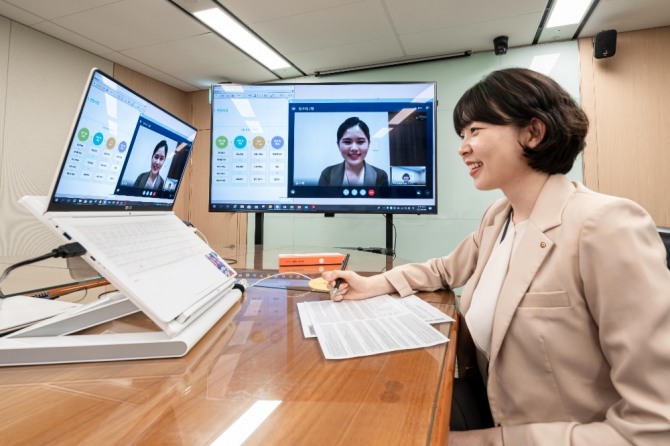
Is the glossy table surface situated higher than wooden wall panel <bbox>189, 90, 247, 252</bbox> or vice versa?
wooden wall panel <bbox>189, 90, 247, 252</bbox>

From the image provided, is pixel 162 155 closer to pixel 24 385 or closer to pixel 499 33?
pixel 24 385

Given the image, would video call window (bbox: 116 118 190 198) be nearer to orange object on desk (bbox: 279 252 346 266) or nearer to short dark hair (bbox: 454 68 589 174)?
orange object on desk (bbox: 279 252 346 266)

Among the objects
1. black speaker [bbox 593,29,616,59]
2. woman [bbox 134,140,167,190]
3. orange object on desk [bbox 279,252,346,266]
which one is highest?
black speaker [bbox 593,29,616,59]

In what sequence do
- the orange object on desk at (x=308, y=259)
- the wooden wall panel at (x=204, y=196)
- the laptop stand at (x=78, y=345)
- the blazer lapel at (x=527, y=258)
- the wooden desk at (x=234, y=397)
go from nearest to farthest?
the wooden desk at (x=234, y=397), the laptop stand at (x=78, y=345), the blazer lapel at (x=527, y=258), the orange object on desk at (x=308, y=259), the wooden wall panel at (x=204, y=196)

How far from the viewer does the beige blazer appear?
52 centimetres

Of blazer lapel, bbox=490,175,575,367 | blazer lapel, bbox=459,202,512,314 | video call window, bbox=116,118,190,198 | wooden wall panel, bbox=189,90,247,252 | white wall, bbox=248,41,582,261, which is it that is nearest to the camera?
blazer lapel, bbox=490,175,575,367

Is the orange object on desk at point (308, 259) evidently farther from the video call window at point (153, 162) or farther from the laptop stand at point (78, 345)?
the laptop stand at point (78, 345)

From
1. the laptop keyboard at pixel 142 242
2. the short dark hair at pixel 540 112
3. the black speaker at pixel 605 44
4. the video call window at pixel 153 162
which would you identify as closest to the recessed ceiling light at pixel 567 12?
the black speaker at pixel 605 44

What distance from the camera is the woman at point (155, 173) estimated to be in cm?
84

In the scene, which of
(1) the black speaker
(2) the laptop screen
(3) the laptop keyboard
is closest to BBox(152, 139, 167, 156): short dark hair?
(2) the laptop screen

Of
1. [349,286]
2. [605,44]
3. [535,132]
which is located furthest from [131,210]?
[605,44]

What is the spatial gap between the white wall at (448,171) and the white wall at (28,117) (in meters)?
2.92

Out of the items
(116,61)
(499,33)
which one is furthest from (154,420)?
(116,61)

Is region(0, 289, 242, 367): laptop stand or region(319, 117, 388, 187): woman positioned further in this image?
region(319, 117, 388, 187): woman
